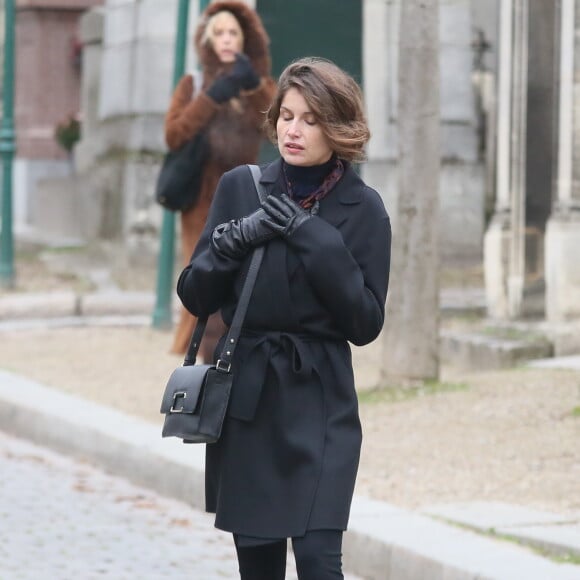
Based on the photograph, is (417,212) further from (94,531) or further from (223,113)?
(94,531)

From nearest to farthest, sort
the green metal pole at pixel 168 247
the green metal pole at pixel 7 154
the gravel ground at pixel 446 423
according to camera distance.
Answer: the gravel ground at pixel 446 423, the green metal pole at pixel 168 247, the green metal pole at pixel 7 154

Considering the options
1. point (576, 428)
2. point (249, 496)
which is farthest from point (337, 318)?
point (576, 428)

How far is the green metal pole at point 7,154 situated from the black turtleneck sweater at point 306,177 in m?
11.6

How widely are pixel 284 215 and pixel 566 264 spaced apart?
284 inches

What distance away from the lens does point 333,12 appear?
53.9 ft

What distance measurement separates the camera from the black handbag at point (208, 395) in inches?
177

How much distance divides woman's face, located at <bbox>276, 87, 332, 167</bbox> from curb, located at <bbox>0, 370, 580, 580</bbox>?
1889 millimetres

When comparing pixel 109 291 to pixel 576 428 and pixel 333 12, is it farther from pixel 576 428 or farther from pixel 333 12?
pixel 576 428

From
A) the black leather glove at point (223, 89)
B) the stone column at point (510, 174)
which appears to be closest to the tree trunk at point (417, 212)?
the black leather glove at point (223, 89)

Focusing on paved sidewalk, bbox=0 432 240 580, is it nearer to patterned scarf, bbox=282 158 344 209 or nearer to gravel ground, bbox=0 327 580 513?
gravel ground, bbox=0 327 580 513

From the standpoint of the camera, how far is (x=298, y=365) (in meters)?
4.56

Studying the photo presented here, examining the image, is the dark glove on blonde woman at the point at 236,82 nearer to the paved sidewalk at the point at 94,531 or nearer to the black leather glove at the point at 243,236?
the paved sidewalk at the point at 94,531

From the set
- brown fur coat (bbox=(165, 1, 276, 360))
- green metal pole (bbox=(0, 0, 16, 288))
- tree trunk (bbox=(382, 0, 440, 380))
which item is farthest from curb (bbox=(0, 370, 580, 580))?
green metal pole (bbox=(0, 0, 16, 288))

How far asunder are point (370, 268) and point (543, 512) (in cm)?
267
